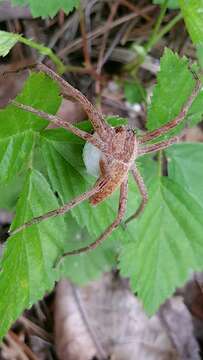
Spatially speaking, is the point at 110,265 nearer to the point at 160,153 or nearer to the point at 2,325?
the point at 160,153

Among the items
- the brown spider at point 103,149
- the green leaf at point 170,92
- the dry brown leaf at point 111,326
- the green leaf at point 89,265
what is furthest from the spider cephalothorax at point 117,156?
the dry brown leaf at point 111,326

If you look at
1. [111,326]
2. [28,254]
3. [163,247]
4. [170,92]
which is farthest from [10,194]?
[111,326]

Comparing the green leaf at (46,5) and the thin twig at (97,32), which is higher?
the thin twig at (97,32)

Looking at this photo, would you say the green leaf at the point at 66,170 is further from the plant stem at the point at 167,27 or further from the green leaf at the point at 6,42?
the plant stem at the point at 167,27

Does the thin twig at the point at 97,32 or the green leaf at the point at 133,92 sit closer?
the thin twig at the point at 97,32

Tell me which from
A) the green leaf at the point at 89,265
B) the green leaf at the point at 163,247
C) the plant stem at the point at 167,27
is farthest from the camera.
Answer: the green leaf at the point at 89,265
